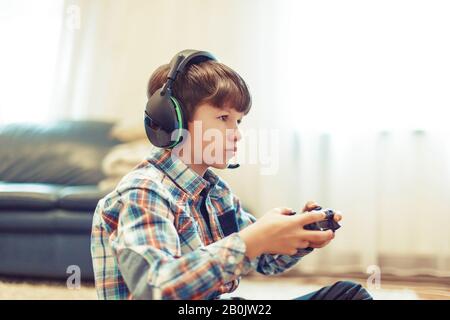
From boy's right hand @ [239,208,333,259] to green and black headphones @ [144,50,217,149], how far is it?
0.73ft

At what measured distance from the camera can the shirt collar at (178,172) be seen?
71 cm

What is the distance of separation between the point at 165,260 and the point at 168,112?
0.26m

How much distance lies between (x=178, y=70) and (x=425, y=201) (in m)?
1.56

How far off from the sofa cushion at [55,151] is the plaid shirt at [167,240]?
1.41 metres

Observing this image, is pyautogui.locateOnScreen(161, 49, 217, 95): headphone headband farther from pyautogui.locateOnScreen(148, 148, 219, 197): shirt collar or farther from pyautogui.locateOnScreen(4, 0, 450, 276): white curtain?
pyautogui.locateOnScreen(4, 0, 450, 276): white curtain

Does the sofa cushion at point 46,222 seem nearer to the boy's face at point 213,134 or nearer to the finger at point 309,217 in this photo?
the boy's face at point 213,134

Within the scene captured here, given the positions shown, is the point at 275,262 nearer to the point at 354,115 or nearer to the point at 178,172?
the point at 178,172

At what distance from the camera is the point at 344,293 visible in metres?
0.67

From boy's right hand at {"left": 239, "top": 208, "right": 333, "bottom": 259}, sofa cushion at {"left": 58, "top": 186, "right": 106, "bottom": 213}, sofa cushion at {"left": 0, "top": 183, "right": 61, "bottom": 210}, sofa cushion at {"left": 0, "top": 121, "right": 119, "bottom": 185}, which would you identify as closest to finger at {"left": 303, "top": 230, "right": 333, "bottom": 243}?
boy's right hand at {"left": 239, "top": 208, "right": 333, "bottom": 259}

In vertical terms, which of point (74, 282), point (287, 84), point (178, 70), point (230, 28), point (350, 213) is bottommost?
point (74, 282)

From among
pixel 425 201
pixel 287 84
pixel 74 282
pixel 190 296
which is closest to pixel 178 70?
pixel 190 296

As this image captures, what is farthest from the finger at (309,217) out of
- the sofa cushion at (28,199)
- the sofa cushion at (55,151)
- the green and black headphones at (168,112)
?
the sofa cushion at (55,151)

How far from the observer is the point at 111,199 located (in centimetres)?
64

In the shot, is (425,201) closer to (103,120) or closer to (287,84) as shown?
(287,84)
